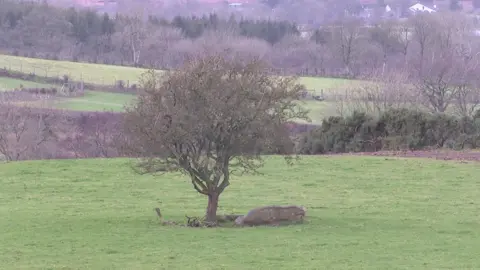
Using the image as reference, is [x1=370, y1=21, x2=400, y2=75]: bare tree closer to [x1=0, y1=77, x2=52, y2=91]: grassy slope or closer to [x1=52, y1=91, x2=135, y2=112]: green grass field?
[x1=52, y1=91, x2=135, y2=112]: green grass field

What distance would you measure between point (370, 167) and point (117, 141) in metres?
16.0

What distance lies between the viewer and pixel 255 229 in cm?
2275

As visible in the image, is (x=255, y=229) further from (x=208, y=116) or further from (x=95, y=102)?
(x=95, y=102)

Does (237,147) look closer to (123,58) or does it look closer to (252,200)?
(252,200)

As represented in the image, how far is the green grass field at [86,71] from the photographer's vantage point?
85438 mm

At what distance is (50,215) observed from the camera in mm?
25281

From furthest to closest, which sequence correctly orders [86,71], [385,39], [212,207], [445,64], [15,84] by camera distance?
[385,39], [445,64], [86,71], [15,84], [212,207]

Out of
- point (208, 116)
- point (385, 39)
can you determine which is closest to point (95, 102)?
point (208, 116)

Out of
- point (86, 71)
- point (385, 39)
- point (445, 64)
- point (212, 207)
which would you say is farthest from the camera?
point (385, 39)

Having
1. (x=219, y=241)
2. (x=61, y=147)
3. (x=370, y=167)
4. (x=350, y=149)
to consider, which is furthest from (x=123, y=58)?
(x=219, y=241)

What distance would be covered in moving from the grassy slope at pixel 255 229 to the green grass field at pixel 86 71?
4700 centimetres

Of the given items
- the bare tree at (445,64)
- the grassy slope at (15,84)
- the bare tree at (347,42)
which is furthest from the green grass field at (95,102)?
the bare tree at (347,42)

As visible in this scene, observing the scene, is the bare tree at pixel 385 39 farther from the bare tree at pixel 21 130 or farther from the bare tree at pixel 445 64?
the bare tree at pixel 21 130

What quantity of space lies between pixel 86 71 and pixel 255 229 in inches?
2700
